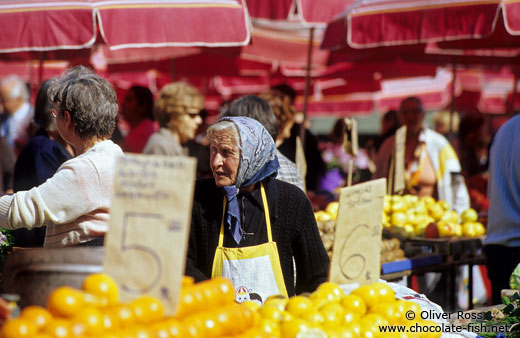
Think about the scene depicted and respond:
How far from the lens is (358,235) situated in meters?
2.38

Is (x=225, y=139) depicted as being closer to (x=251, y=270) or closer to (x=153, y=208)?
(x=251, y=270)

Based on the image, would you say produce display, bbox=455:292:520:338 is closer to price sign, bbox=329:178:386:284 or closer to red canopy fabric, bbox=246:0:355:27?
price sign, bbox=329:178:386:284

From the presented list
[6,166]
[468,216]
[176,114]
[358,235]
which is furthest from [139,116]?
[358,235]

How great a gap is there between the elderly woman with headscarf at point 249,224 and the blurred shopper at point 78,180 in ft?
1.42

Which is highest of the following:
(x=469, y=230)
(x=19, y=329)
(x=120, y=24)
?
(x=120, y=24)

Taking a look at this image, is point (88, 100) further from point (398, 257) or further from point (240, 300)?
point (398, 257)

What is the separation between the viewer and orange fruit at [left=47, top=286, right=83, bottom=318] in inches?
69.8

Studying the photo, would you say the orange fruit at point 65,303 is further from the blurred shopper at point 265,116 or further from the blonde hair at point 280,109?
the blonde hair at point 280,109

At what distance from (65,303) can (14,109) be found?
666 cm

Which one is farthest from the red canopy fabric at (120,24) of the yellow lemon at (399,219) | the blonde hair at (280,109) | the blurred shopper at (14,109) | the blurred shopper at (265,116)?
the blurred shopper at (14,109)

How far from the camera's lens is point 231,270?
9.41 feet

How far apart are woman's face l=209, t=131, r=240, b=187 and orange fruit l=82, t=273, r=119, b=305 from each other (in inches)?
41.7

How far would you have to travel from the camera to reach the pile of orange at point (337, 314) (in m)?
2.18

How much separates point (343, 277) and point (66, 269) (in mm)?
963
